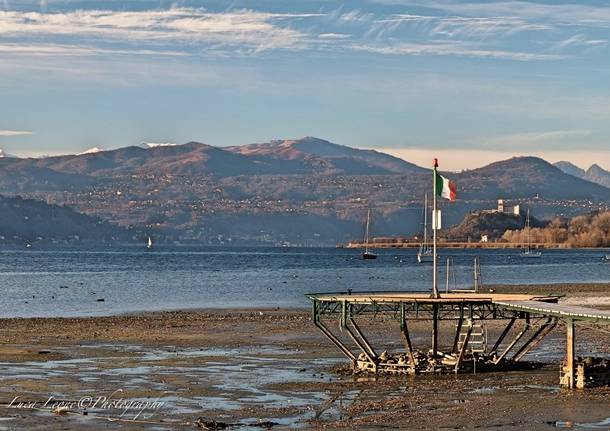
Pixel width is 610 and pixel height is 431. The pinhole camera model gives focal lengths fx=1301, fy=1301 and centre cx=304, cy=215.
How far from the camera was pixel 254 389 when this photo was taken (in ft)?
139

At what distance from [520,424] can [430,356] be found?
11.9 metres

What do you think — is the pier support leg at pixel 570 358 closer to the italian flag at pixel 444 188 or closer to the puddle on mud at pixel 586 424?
the puddle on mud at pixel 586 424

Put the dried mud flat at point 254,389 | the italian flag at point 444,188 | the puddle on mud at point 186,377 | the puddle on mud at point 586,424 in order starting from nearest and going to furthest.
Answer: the puddle on mud at point 586,424 → the dried mud flat at point 254,389 → the puddle on mud at point 186,377 → the italian flag at point 444,188

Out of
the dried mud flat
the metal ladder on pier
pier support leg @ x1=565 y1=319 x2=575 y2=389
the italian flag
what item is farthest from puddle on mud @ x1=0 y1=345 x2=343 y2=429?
pier support leg @ x1=565 y1=319 x2=575 y2=389

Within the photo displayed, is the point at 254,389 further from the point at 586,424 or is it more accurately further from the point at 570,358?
the point at 586,424

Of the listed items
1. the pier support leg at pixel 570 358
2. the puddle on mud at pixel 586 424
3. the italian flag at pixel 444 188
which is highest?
the italian flag at pixel 444 188

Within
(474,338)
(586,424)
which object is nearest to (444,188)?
(474,338)

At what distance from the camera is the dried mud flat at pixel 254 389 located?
3609 cm

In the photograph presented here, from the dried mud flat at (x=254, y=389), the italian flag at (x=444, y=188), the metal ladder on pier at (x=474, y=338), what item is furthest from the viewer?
the italian flag at (x=444, y=188)

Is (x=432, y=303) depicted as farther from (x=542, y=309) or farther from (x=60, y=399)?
(x=60, y=399)

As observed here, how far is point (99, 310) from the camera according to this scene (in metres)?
89.2

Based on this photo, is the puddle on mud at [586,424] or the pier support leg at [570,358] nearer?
the puddle on mud at [586,424]

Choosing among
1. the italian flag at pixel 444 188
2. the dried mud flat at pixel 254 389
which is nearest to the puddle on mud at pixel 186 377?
the dried mud flat at pixel 254 389

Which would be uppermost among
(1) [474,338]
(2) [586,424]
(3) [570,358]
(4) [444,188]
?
(4) [444,188]
